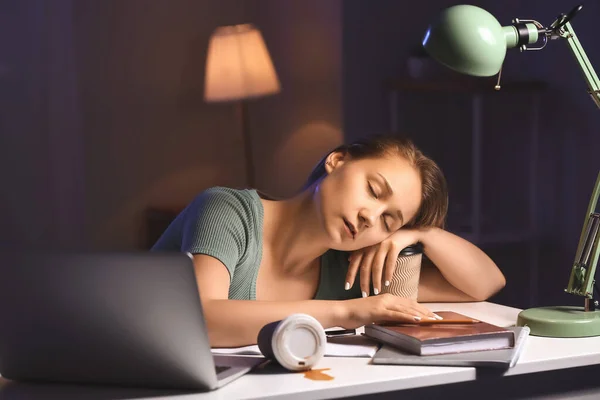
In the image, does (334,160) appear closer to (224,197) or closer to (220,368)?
(224,197)

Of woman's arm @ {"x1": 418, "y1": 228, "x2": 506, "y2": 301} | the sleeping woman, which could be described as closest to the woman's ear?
the sleeping woman

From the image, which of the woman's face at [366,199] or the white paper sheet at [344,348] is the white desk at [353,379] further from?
the woman's face at [366,199]

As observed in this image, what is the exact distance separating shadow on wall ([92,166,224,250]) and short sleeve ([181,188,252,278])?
1092 millimetres

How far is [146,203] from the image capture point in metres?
2.62

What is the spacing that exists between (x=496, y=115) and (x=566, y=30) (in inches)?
54.7

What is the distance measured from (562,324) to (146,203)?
5.16 ft

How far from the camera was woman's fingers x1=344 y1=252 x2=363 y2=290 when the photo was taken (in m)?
1.59

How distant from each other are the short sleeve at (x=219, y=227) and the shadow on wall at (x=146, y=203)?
3.58ft

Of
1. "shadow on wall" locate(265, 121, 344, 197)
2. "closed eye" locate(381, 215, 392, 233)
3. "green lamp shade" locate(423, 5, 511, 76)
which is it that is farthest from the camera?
"shadow on wall" locate(265, 121, 344, 197)

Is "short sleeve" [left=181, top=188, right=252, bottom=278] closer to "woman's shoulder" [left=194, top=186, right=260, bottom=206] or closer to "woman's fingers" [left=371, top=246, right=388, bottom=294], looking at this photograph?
"woman's shoulder" [left=194, top=186, right=260, bottom=206]

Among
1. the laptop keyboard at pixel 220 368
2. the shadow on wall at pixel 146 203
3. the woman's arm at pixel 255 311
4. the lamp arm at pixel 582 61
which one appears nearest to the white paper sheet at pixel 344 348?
the woman's arm at pixel 255 311

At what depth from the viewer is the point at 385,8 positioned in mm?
2744

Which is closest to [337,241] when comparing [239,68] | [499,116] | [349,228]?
[349,228]

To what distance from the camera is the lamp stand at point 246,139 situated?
265 cm
